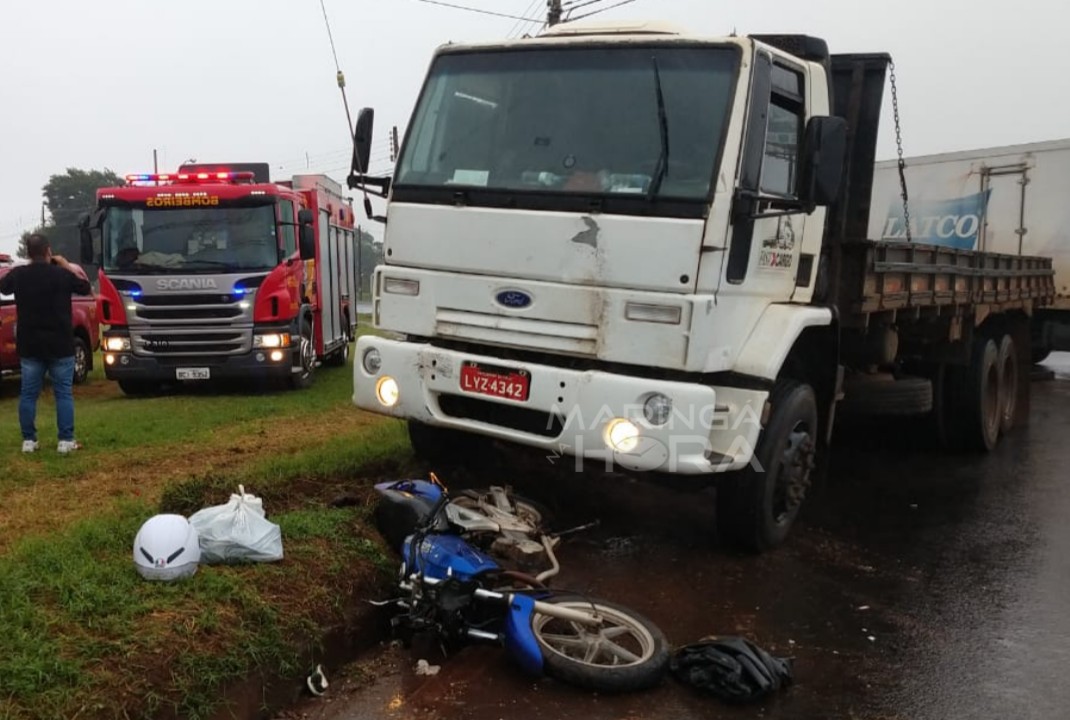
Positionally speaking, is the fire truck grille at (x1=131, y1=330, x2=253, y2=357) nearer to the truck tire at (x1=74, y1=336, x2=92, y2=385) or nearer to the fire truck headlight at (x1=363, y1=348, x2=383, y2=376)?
the truck tire at (x1=74, y1=336, x2=92, y2=385)

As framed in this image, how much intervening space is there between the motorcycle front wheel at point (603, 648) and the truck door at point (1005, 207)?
36.9ft

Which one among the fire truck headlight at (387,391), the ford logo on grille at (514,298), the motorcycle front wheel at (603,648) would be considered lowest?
the motorcycle front wheel at (603,648)

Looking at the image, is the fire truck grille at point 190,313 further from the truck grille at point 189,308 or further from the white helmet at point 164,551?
the white helmet at point 164,551

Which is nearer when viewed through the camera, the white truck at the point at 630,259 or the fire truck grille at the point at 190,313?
the white truck at the point at 630,259

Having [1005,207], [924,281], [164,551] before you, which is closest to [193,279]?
[164,551]

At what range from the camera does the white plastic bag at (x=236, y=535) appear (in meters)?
3.98

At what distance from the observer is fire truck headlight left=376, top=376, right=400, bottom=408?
501cm

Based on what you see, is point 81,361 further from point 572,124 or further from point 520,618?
point 520,618

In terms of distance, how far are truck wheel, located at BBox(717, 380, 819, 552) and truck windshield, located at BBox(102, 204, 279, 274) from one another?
6709 millimetres

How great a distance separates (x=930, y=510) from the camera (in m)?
6.43

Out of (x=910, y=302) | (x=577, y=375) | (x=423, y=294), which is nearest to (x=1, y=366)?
(x=423, y=294)

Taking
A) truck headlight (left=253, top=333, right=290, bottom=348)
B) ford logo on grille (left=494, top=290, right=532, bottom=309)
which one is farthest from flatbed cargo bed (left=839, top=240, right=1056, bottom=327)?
truck headlight (left=253, top=333, right=290, bottom=348)

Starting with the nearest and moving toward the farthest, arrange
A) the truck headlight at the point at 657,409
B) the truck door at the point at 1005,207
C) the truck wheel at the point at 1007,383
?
the truck headlight at the point at 657,409 → the truck wheel at the point at 1007,383 → the truck door at the point at 1005,207

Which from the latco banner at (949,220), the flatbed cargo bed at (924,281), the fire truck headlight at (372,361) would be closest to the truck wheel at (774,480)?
the flatbed cargo bed at (924,281)
